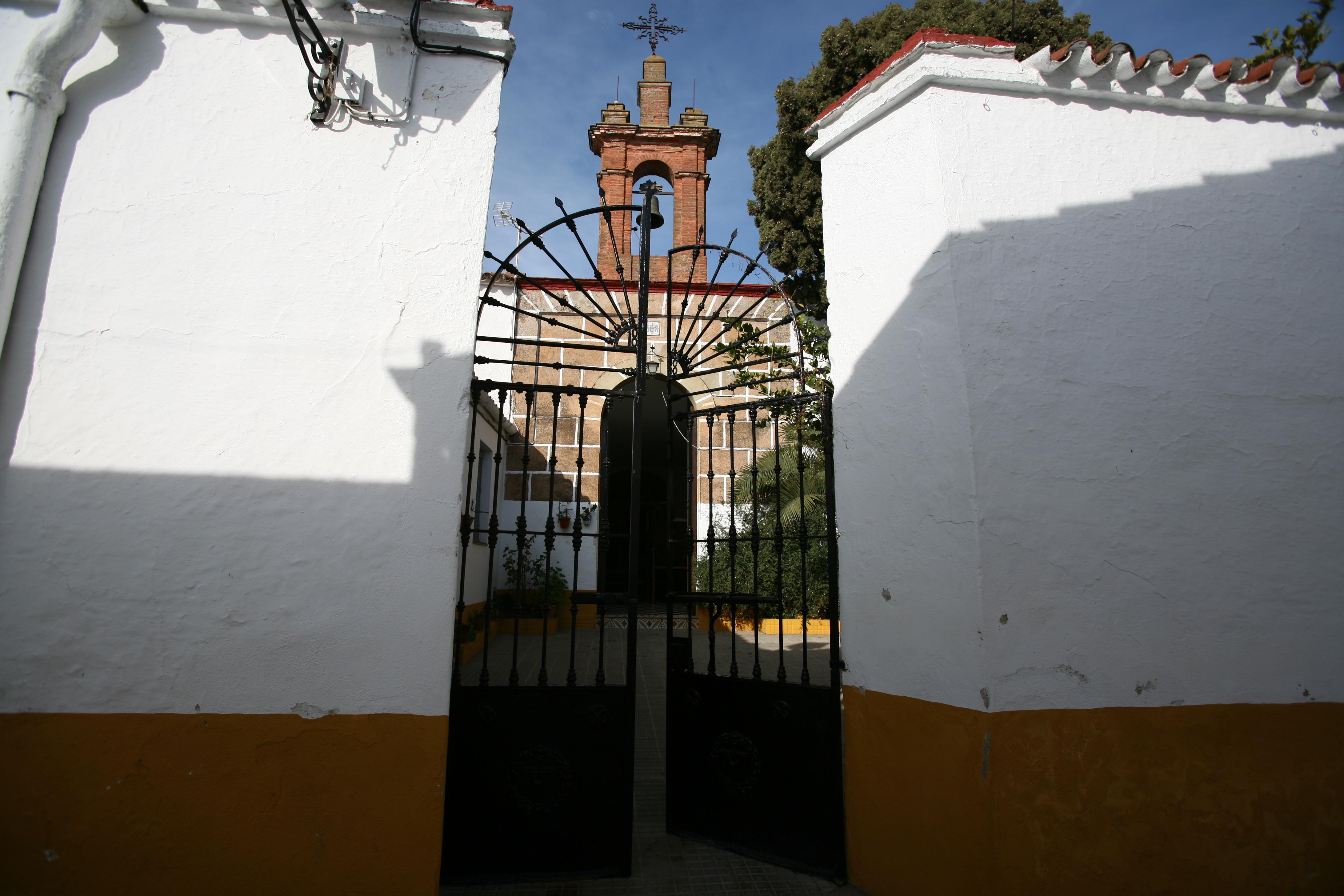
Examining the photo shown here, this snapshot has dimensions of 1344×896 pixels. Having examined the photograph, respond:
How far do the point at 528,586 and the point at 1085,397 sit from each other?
796 cm

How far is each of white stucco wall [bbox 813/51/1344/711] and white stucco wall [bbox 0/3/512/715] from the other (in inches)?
79.4

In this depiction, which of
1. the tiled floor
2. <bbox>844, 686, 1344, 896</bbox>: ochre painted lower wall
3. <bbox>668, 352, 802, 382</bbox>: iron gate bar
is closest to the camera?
<bbox>844, 686, 1344, 896</bbox>: ochre painted lower wall

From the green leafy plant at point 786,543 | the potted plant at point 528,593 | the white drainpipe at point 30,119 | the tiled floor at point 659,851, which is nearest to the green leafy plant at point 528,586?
the potted plant at point 528,593

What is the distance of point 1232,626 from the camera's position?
279cm

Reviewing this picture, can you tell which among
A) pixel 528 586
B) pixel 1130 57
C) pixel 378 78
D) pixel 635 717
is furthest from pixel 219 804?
pixel 528 586

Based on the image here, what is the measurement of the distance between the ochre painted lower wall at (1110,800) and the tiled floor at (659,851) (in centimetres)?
54

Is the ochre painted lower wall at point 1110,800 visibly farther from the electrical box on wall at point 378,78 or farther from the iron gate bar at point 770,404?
the electrical box on wall at point 378,78

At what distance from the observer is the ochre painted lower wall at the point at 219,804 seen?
8.32ft

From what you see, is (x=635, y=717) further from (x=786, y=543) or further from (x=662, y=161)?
(x=662, y=161)

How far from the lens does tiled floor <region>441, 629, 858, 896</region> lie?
9.64 feet

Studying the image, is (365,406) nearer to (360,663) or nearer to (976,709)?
(360,663)

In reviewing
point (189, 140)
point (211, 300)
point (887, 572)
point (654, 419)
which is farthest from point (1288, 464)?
point (654, 419)

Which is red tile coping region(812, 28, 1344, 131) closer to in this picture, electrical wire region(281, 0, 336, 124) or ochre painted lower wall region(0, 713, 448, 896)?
electrical wire region(281, 0, 336, 124)

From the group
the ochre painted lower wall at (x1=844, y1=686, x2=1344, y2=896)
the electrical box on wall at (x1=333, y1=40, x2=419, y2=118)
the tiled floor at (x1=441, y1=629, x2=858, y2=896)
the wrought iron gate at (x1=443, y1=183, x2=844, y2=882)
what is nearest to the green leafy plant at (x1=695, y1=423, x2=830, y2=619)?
the tiled floor at (x1=441, y1=629, x2=858, y2=896)
